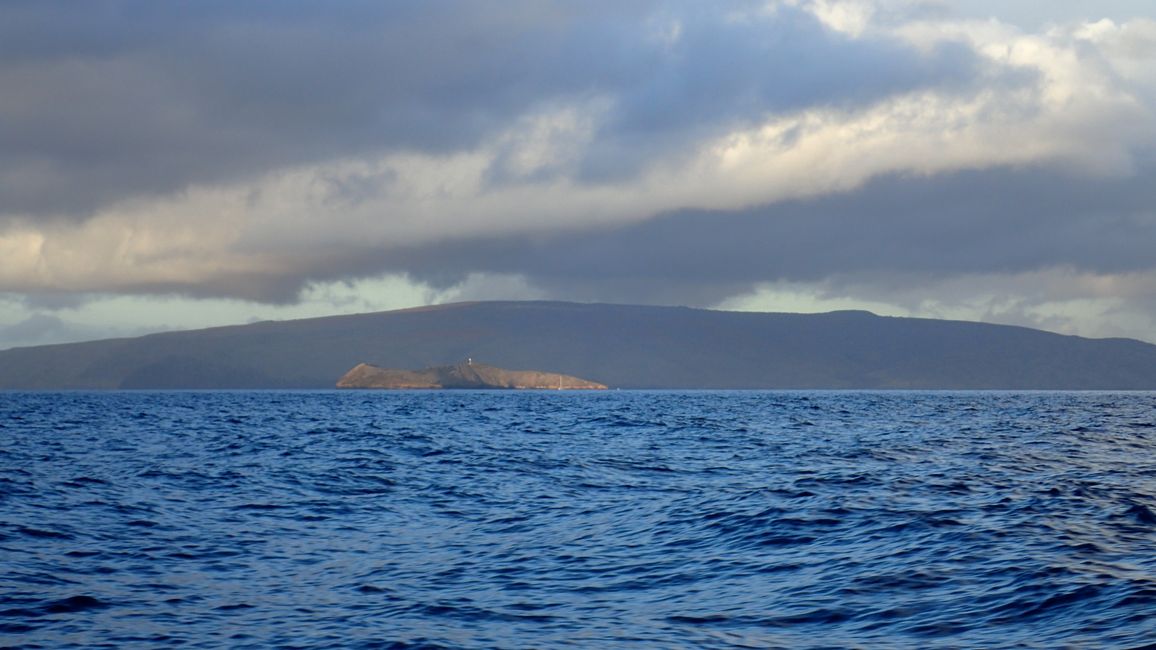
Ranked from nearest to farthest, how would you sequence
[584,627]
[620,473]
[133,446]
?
[584,627] < [620,473] < [133,446]

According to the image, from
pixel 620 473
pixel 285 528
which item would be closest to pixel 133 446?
pixel 620 473

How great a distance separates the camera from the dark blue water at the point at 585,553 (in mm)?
17734

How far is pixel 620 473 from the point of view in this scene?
44438mm

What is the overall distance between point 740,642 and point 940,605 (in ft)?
13.3

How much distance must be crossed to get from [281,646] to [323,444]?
47999 mm

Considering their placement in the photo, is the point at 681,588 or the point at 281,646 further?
the point at 681,588

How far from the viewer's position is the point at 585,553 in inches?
1000

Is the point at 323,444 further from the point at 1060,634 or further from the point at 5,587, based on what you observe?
the point at 1060,634

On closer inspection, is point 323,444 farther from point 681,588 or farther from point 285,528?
point 681,588

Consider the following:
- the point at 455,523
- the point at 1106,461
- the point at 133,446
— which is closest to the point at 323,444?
the point at 133,446

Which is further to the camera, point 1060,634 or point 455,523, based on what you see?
point 455,523

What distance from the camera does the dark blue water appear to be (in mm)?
17734

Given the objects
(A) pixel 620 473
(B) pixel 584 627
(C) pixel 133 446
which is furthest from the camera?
(C) pixel 133 446

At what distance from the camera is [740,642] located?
16906 millimetres
